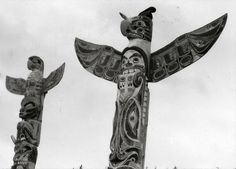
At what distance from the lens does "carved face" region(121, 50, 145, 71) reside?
943 centimetres

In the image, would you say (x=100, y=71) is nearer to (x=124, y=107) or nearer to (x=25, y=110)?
(x=124, y=107)

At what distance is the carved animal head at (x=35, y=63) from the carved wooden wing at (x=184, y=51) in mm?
3247

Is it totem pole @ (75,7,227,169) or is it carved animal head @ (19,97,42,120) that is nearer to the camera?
totem pole @ (75,7,227,169)

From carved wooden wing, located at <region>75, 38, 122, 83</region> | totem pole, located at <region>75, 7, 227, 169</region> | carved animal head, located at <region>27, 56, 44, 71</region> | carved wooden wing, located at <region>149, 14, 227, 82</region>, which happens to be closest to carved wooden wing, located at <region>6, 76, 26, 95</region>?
carved animal head, located at <region>27, 56, 44, 71</region>

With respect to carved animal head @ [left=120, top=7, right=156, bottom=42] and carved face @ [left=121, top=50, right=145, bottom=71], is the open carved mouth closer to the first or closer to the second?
carved animal head @ [left=120, top=7, right=156, bottom=42]

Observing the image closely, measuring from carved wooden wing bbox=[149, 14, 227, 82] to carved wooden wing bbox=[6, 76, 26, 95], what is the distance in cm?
338

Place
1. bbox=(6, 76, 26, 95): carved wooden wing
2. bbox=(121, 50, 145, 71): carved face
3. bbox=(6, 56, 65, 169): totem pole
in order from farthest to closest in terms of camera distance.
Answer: bbox=(6, 76, 26, 95): carved wooden wing
bbox=(6, 56, 65, 169): totem pole
bbox=(121, 50, 145, 71): carved face

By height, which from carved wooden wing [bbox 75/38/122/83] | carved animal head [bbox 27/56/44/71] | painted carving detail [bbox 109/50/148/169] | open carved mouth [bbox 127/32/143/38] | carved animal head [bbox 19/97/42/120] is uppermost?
carved animal head [bbox 27/56/44/71]

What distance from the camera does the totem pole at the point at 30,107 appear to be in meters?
11.1

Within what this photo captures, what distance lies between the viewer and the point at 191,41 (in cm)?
938

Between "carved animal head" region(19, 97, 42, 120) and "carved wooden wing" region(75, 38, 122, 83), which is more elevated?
"carved wooden wing" region(75, 38, 122, 83)

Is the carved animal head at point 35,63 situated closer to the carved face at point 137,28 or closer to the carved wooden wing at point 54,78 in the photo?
the carved wooden wing at point 54,78

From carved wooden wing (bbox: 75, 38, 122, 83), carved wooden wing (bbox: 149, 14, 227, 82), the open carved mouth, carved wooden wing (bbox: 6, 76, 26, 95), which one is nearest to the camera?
carved wooden wing (bbox: 149, 14, 227, 82)

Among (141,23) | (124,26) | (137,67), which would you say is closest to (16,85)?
(124,26)
